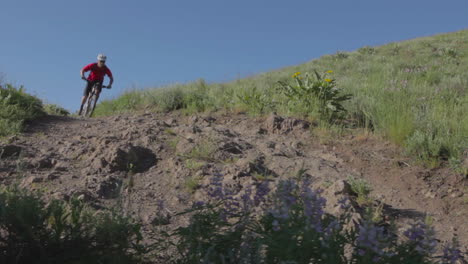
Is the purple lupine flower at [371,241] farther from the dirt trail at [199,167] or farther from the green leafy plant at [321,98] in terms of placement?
the green leafy plant at [321,98]

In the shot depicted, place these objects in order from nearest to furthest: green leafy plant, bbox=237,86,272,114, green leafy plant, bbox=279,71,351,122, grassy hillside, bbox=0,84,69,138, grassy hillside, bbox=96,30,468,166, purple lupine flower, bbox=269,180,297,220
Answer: purple lupine flower, bbox=269,180,297,220 → grassy hillside, bbox=96,30,468,166 → grassy hillside, bbox=0,84,69,138 → green leafy plant, bbox=279,71,351,122 → green leafy plant, bbox=237,86,272,114

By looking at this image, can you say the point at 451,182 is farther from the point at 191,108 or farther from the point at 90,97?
the point at 90,97

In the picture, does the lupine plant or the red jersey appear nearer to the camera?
the lupine plant

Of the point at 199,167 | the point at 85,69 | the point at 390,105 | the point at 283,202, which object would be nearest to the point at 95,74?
the point at 85,69

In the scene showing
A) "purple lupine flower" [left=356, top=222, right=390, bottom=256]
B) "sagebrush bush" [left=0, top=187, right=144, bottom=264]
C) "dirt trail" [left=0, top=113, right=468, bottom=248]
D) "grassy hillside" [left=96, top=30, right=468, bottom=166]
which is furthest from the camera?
"grassy hillside" [left=96, top=30, right=468, bottom=166]

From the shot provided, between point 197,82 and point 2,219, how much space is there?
355 inches

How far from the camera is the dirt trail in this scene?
11.1 feet

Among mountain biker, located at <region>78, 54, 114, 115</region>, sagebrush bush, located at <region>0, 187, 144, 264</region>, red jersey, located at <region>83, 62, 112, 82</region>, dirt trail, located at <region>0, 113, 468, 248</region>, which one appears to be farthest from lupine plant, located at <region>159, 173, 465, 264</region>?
red jersey, located at <region>83, 62, 112, 82</region>

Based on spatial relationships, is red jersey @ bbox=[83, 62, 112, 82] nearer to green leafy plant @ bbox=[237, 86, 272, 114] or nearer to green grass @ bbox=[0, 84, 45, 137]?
green grass @ bbox=[0, 84, 45, 137]

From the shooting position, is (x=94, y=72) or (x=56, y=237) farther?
(x=94, y=72)

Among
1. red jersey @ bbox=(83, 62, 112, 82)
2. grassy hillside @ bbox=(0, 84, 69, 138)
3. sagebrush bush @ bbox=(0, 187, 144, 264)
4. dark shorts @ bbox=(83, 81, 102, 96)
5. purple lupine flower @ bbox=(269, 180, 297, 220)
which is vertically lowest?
sagebrush bush @ bbox=(0, 187, 144, 264)

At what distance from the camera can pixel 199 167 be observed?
12.6 feet

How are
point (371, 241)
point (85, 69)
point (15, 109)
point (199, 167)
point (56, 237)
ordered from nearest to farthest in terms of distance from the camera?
point (371, 241), point (56, 237), point (199, 167), point (15, 109), point (85, 69)

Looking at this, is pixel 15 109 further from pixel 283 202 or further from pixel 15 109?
pixel 283 202
